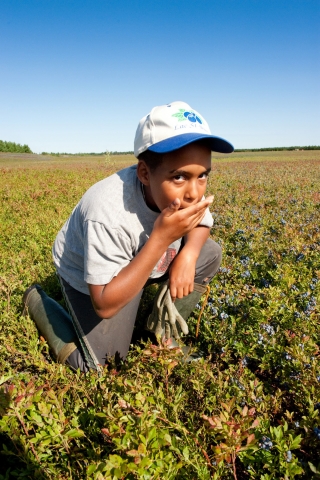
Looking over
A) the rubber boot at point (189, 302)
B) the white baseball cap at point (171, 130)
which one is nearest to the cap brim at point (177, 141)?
the white baseball cap at point (171, 130)

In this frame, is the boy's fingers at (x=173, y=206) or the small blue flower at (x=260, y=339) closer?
the boy's fingers at (x=173, y=206)

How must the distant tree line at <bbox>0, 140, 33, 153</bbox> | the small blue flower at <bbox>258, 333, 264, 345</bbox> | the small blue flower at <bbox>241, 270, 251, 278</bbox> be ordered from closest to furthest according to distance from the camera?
the small blue flower at <bbox>258, 333, 264, 345</bbox> < the small blue flower at <bbox>241, 270, 251, 278</bbox> < the distant tree line at <bbox>0, 140, 33, 153</bbox>

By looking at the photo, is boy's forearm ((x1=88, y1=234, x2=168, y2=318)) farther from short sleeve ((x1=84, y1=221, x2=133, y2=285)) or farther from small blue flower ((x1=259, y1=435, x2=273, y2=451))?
small blue flower ((x1=259, y1=435, x2=273, y2=451))

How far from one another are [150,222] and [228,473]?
1548 mm

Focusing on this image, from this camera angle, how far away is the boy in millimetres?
1975

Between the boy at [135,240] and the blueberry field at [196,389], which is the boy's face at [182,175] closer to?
the boy at [135,240]

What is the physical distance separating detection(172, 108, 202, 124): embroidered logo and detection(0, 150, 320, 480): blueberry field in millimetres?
1345

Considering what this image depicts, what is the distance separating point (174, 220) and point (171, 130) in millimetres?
A: 524

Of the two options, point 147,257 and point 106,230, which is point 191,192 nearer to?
point 147,257

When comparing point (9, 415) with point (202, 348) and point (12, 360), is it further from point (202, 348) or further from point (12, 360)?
point (202, 348)

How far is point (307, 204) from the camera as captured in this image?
702cm

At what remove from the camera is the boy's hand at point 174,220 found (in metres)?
1.98

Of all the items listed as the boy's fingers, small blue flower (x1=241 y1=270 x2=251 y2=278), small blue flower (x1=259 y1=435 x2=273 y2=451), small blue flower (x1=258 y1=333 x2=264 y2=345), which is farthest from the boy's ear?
small blue flower (x1=241 y1=270 x2=251 y2=278)

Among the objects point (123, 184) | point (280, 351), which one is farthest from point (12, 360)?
point (280, 351)
